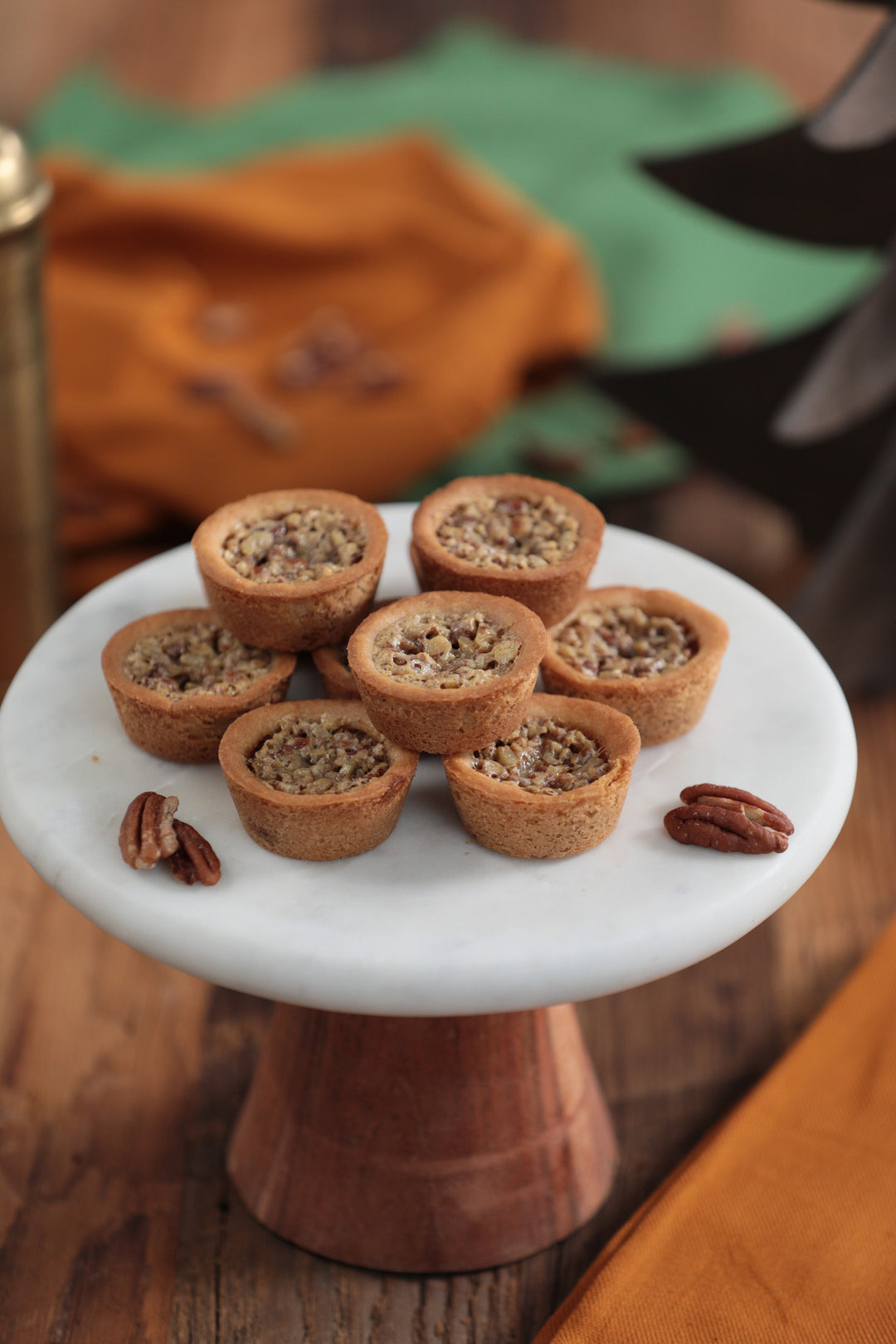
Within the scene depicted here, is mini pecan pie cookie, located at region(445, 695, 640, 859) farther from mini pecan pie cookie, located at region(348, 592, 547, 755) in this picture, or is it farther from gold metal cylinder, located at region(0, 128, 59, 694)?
gold metal cylinder, located at region(0, 128, 59, 694)

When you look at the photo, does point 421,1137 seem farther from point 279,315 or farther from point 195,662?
point 279,315

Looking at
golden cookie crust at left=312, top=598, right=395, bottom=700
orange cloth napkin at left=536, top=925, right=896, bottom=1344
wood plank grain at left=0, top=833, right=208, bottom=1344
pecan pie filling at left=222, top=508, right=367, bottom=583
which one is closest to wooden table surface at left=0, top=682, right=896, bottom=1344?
wood plank grain at left=0, top=833, right=208, bottom=1344

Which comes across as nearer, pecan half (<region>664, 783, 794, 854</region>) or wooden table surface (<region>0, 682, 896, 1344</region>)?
pecan half (<region>664, 783, 794, 854</region>)

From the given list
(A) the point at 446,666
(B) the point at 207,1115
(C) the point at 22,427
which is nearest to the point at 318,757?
(A) the point at 446,666

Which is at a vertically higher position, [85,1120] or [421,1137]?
[421,1137]

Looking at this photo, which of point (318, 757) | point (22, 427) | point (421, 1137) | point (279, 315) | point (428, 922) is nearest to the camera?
point (428, 922)

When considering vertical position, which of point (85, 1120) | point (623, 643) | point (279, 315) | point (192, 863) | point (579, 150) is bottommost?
point (85, 1120)

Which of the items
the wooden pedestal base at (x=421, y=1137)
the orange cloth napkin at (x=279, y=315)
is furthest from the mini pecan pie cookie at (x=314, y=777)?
the orange cloth napkin at (x=279, y=315)
